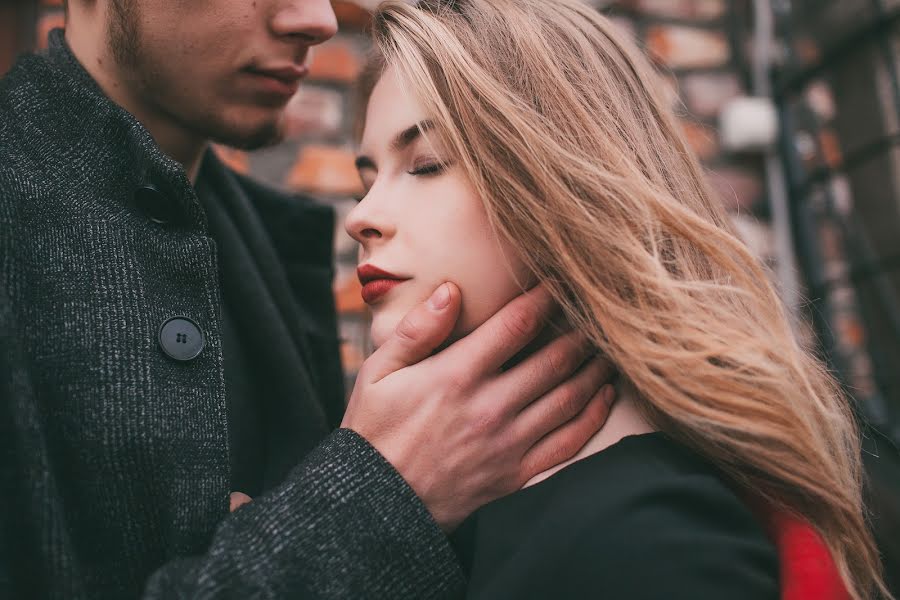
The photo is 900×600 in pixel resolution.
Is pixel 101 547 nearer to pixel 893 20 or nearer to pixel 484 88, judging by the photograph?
pixel 484 88

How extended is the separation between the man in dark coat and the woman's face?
3cm

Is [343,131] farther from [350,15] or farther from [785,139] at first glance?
[785,139]

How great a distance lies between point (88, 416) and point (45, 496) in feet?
0.29

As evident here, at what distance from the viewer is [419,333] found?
77cm

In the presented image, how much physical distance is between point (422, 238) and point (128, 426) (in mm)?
365

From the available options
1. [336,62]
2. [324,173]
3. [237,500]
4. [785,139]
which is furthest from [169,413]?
[785,139]

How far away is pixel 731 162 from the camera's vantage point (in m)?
1.91

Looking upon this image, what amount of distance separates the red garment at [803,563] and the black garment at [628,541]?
0.06 feet

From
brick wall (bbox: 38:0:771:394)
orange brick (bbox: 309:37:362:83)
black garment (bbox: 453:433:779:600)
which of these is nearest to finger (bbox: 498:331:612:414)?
black garment (bbox: 453:433:779:600)

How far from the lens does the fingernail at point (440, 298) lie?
0.77m

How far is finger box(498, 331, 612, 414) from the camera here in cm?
78

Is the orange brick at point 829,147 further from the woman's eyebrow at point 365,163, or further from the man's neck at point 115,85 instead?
the man's neck at point 115,85

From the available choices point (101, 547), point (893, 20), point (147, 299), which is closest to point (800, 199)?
point (893, 20)

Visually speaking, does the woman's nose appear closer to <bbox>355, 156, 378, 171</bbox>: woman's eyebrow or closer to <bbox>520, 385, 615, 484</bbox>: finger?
<bbox>355, 156, 378, 171</bbox>: woman's eyebrow
